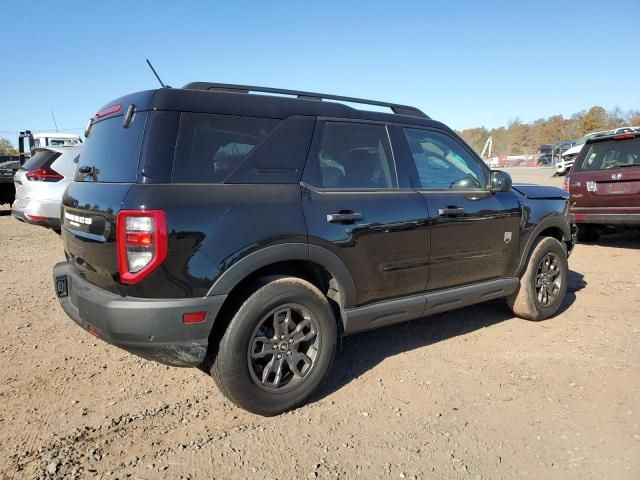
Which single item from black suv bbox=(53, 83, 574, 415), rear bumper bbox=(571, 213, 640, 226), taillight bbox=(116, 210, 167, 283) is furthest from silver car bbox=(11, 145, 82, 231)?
rear bumper bbox=(571, 213, 640, 226)

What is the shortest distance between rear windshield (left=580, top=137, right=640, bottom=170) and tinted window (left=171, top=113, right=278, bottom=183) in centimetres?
688

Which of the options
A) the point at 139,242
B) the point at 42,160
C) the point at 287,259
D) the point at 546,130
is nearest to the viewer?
the point at 139,242

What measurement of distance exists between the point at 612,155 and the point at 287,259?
7.09 metres

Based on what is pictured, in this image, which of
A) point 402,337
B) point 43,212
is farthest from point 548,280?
point 43,212

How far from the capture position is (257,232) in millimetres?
2766

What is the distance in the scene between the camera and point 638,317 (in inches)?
185

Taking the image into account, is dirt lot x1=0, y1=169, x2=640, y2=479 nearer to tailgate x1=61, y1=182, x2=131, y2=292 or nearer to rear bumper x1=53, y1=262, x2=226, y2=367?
rear bumper x1=53, y1=262, x2=226, y2=367

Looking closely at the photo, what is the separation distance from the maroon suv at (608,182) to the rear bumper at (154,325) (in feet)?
23.4

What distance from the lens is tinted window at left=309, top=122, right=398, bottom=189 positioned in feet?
10.6

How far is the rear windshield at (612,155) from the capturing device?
749cm

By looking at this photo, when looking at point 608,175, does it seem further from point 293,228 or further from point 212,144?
point 212,144

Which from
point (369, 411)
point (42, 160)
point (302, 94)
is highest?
point (302, 94)

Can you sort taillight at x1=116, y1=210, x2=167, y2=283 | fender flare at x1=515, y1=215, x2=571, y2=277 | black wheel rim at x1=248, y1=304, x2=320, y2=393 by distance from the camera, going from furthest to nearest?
fender flare at x1=515, y1=215, x2=571, y2=277 → black wheel rim at x1=248, y1=304, x2=320, y2=393 → taillight at x1=116, y1=210, x2=167, y2=283

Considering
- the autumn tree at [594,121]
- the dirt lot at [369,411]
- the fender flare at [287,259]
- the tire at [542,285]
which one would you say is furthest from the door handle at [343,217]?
the autumn tree at [594,121]
